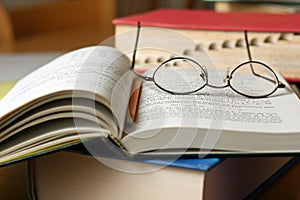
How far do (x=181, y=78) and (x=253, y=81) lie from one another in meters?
0.09

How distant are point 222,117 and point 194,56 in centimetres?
26

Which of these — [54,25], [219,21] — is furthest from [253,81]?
[54,25]

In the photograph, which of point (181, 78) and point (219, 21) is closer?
point (181, 78)

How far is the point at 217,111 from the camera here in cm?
51

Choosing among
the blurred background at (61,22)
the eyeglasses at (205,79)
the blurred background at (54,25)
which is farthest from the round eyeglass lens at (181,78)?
the blurred background at (54,25)

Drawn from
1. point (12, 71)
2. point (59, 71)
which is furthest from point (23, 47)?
point (59, 71)

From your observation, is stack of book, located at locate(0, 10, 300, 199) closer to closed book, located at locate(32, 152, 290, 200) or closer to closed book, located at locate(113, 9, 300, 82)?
closed book, located at locate(32, 152, 290, 200)

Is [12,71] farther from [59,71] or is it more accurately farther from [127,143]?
[127,143]

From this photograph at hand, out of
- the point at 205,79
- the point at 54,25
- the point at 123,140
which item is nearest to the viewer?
the point at 123,140

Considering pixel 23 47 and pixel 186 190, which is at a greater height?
pixel 186 190

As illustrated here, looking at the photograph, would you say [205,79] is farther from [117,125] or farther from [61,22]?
[61,22]

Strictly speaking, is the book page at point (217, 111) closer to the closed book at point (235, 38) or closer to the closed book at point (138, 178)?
the closed book at point (138, 178)

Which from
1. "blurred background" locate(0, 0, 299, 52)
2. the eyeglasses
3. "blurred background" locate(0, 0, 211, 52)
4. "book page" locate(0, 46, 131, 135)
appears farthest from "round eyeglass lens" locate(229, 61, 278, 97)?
"blurred background" locate(0, 0, 211, 52)

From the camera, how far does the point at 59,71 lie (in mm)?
535
